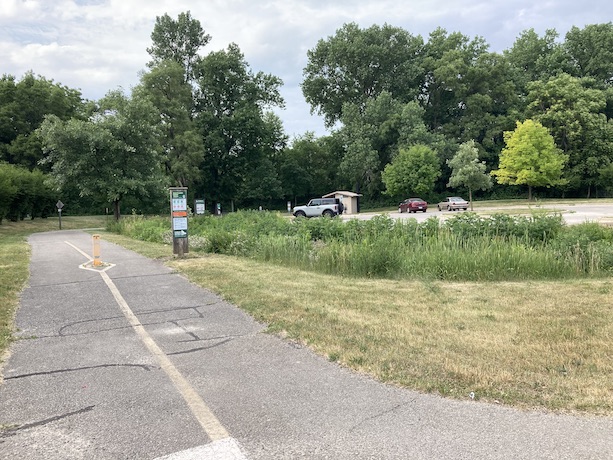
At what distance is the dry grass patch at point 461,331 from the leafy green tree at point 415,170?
4467cm

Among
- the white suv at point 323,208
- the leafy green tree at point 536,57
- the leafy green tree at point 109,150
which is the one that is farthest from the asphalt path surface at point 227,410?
the leafy green tree at point 536,57

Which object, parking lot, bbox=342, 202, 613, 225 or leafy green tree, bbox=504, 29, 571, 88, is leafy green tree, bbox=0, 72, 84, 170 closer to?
parking lot, bbox=342, 202, 613, 225

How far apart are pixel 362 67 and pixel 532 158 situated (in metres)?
25.3

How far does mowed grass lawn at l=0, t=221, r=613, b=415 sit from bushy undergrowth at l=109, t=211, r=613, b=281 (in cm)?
106

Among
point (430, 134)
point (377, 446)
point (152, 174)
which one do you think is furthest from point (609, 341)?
point (430, 134)

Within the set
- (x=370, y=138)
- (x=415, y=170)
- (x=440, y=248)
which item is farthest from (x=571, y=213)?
(x=370, y=138)

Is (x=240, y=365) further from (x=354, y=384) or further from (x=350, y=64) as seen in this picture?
(x=350, y=64)

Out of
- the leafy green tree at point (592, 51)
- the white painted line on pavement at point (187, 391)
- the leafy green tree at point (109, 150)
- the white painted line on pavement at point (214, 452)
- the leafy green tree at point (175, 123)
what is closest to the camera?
the white painted line on pavement at point (214, 452)

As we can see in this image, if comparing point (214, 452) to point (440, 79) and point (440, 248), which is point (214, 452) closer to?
point (440, 248)

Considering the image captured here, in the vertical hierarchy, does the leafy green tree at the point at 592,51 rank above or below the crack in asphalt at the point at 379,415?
above

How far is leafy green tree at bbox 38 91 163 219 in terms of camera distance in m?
33.8

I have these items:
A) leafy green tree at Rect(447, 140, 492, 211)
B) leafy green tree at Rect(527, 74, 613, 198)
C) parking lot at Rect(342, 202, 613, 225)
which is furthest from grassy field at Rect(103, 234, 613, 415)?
leafy green tree at Rect(527, 74, 613, 198)

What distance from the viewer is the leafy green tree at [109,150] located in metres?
33.8

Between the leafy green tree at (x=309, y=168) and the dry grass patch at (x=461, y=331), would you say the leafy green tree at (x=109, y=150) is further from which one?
the leafy green tree at (x=309, y=168)
